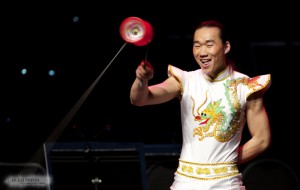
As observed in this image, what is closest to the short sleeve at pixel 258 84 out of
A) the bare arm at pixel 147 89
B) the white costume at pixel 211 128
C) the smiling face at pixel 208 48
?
the white costume at pixel 211 128

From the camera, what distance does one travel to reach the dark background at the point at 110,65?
4.41 m

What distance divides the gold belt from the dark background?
1.56 metres

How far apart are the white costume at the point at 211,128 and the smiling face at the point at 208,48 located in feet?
0.21

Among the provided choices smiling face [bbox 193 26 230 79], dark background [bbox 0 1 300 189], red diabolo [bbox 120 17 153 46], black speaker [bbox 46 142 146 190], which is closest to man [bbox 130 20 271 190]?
smiling face [bbox 193 26 230 79]

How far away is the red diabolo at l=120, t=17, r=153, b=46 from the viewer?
2.52 meters

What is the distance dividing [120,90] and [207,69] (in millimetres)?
1847

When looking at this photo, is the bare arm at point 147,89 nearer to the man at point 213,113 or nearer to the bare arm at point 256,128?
the man at point 213,113

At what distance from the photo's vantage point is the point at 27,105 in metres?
4.44

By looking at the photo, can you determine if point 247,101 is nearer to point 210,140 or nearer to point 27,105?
point 210,140

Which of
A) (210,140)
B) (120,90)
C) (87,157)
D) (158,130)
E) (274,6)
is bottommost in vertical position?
(210,140)

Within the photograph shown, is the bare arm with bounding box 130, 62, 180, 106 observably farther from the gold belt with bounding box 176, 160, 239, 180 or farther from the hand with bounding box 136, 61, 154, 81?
the gold belt with bounding box 176, 160, 239, 180

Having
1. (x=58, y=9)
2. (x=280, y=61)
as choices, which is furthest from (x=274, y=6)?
(x=58, y=9)

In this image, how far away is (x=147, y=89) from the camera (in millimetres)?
2688

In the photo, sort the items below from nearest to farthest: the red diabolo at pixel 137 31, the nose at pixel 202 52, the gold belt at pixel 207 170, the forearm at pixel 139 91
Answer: the red diabolo at pixel 137 31
the forearm at pixel 139 91
the gold belt at pixel 207 170
the nose at pixel 202 52
